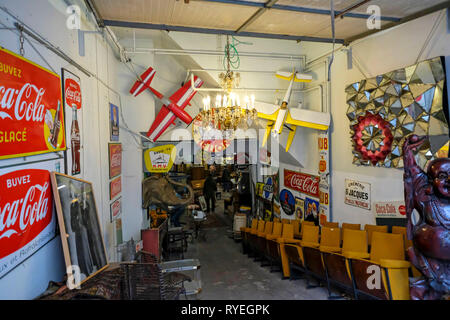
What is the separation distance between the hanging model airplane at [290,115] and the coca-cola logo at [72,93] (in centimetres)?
437

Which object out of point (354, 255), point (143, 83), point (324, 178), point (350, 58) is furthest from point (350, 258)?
point (143, 83)

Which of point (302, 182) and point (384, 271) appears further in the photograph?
point (302, 182)

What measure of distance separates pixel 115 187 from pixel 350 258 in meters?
4.45

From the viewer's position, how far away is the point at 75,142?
3.74 metres

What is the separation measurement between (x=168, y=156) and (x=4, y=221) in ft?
17.8

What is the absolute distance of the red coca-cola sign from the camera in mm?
8034

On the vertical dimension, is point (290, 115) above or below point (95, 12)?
below

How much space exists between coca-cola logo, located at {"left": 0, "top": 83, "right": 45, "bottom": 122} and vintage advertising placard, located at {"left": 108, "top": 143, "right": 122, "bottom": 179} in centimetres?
300

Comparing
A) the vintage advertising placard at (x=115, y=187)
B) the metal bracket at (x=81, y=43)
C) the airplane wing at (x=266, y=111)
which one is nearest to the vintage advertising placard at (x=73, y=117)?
the metal bracket at (x=81, y=43)

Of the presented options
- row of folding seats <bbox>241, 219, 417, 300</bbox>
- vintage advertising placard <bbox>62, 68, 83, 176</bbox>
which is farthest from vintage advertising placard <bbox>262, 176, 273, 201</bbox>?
vintage advertising placard <bbox>62, 68, 83, 176</bbox>

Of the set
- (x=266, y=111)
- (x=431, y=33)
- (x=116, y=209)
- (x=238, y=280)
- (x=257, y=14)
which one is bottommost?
(x=238, y=280)

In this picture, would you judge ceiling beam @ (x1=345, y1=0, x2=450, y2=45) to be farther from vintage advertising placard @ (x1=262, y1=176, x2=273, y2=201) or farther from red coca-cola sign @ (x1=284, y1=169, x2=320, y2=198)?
vintage advertising placard @ (x1=262, y1=176, x2=273, y2=201)

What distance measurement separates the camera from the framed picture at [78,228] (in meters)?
2.82

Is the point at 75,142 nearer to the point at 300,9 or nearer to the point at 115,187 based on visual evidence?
the point at 115,187
